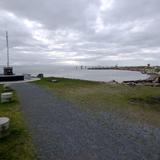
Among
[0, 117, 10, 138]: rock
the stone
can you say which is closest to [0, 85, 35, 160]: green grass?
[0, 117, 10, 138]: rock

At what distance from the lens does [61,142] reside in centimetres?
695

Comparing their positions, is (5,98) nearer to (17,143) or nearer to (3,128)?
(3,128)

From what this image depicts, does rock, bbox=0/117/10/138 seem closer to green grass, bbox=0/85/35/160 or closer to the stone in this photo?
green grass, bbox=0/85/35/160

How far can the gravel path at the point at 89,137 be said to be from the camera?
609 cm

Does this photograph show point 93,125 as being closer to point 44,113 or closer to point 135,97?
point 44,113

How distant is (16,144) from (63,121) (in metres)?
2.85

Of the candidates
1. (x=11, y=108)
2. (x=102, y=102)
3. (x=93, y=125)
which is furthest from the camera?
(x=102, y=102)

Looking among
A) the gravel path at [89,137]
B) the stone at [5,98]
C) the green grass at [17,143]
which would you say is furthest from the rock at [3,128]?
the stone at [5,98]

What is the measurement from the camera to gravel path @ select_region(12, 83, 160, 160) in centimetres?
609

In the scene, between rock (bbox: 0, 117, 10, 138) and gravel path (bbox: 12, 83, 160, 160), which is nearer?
gravel path (bbox: 12, 83, 160, 160)

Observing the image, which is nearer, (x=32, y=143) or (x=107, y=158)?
(x=107, y=158)

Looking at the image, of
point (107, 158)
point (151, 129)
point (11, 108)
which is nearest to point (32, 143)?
point (107, 158)

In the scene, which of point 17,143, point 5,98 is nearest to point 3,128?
point 17,143

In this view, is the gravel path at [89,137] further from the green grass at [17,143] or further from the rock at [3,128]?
the rock at [3,128]
